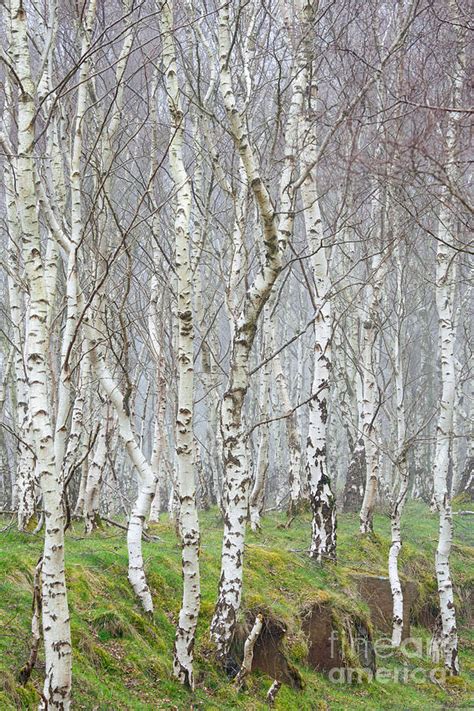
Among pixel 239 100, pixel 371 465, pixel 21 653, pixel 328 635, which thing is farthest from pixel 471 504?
pixel 21 653

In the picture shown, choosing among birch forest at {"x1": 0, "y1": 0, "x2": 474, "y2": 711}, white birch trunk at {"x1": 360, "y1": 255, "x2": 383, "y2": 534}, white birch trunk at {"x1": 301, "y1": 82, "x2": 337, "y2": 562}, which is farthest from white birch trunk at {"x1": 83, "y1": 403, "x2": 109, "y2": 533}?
white birch trunk at {"x1": 360, "y1": 255, "x2": 383, "y2": 534}

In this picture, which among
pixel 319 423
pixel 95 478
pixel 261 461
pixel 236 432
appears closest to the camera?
pixel 236 432

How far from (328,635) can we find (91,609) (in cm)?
310

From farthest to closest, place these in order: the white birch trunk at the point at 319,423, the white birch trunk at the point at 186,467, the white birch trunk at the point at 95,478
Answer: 1. the white birch trunk at the point at 319,423
2. the white birch trunk at the point at 95,478
3. the white birch trunk at the point at 186,467

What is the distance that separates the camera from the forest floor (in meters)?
5.22

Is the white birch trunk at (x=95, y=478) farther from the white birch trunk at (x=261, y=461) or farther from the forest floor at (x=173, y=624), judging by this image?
the white birch trunk at (x=261, y=461)

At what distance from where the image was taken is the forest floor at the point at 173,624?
5.22 m

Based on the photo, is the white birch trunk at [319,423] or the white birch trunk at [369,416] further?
the white birch trunk at [369,416]

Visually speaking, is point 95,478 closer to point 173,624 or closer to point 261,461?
point 173,624

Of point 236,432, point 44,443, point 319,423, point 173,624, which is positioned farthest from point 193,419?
point 319,423

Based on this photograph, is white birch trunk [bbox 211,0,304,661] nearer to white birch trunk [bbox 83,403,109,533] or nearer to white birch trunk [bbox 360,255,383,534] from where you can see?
white birch trunk [bbox 83,403,109,533]

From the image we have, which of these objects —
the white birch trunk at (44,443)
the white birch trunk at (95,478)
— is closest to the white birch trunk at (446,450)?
the white birch trunk at (95,478)

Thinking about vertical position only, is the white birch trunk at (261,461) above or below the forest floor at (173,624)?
above

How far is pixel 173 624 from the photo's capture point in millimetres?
6965
